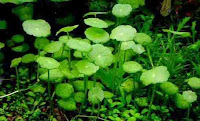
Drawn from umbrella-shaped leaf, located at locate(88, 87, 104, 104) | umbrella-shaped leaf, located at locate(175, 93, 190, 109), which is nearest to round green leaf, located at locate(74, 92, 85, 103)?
umbrella-shaped leaf, located at locate(88, 87, 104, 104)

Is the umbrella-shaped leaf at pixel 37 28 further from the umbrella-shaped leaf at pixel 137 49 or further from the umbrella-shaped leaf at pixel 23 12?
the umbrella-shaped leaf at pixel 137 49

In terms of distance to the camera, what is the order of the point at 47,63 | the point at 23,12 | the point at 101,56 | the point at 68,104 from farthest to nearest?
the point at 23,12
the point at 68,104
the point at 101,56
the point at 47,63

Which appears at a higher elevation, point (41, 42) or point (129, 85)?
point (41, 42)

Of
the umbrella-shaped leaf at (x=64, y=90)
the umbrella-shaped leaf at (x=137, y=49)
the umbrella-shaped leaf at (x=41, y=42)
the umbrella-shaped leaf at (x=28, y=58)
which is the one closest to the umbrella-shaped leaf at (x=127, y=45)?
the umbrella-shaped leaf at (x=137, y=49)

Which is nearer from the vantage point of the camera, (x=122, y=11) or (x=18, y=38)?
(x=122, y=11)

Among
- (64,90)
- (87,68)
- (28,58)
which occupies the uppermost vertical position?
(87,68)

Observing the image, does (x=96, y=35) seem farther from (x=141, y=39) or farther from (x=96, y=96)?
(x=96, y=96)

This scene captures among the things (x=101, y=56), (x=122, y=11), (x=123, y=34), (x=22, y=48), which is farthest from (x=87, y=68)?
(x=22, y=48)

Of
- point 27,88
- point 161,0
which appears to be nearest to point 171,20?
point 161,0
